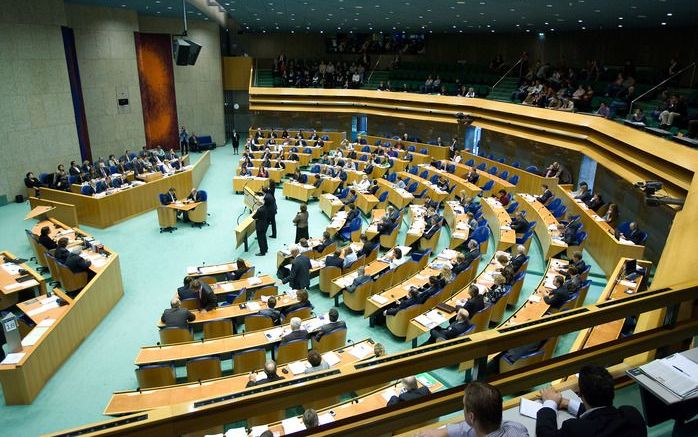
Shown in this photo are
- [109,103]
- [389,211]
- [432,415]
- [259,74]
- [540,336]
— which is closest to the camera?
[432,415]

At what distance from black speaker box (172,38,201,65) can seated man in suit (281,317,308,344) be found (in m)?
9.78

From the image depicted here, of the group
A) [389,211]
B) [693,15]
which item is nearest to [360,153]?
[389,211]

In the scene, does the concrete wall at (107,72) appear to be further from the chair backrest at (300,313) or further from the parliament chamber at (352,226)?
the chair backrest at (300,313)

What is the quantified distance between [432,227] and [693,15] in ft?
36.0

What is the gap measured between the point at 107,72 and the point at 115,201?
964 cm

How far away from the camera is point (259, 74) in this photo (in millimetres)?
29938

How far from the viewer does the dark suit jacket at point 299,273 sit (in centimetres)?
997

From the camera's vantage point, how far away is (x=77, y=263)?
9.93 meters

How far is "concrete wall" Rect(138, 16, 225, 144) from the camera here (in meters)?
26.0

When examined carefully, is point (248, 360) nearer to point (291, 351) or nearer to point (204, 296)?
point (291, 351)

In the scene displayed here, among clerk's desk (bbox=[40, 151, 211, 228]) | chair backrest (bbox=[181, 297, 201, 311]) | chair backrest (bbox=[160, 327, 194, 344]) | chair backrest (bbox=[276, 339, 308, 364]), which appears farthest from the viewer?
clerk's desk (bbox=[40, 151, 211, 228])

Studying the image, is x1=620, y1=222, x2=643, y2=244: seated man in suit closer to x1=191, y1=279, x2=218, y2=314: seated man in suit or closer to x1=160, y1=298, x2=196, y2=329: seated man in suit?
x1=191, y1=279, x2=218, y2=314: seated man in suit

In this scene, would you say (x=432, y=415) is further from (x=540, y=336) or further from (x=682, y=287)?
(x=682, y=287)

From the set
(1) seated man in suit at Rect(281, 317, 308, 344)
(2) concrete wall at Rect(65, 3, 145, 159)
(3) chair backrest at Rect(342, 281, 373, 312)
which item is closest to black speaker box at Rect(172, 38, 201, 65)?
(2) concrete wall at Rect(65, 3, 145, 159)
